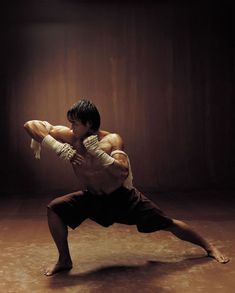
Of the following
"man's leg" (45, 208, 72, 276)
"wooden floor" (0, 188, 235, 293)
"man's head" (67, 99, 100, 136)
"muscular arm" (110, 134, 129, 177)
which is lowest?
"wooden floor" (0, 188, 235, 293)

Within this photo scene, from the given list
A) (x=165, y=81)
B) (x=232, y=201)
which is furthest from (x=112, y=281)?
(x=165, y=81)

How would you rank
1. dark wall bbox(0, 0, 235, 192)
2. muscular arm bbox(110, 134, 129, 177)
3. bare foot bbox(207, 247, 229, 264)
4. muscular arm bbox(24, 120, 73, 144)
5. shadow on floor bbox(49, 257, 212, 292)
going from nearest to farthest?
shadow on floor bbox(49, 257, 212, 292) < muscular arm bbox(110, 134, 129, 177) < muscular arm bbox(24, 120, 73, 144) < bare foot bbox(207, 247, 229, 264) < dark wall bbox(0, 0, 235, 192)

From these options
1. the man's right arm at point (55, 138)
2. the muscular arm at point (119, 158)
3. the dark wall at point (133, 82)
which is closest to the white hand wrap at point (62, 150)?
the man's right arm at point (55, 138)

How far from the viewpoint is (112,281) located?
8.16 feet

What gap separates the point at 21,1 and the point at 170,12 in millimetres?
1840

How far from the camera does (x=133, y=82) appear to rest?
5.51 meters

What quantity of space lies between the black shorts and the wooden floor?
292 mm

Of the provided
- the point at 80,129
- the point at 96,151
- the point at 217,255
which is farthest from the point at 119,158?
the point at 217,255

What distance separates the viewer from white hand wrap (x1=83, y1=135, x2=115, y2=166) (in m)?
2.46

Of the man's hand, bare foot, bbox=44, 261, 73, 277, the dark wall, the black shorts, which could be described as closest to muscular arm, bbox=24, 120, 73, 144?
the man's hand

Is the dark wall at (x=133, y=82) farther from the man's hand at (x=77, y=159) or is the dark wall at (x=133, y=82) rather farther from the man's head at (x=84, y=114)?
the man's hand at (x=77, y=159)

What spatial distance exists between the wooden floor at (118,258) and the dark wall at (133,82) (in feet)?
3.93

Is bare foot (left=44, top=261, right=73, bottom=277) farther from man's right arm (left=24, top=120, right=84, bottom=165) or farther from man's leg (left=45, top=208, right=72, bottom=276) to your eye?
man's right arm (left=24, top=120, right=84, bottom=165)

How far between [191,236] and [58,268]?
2.84 ft
